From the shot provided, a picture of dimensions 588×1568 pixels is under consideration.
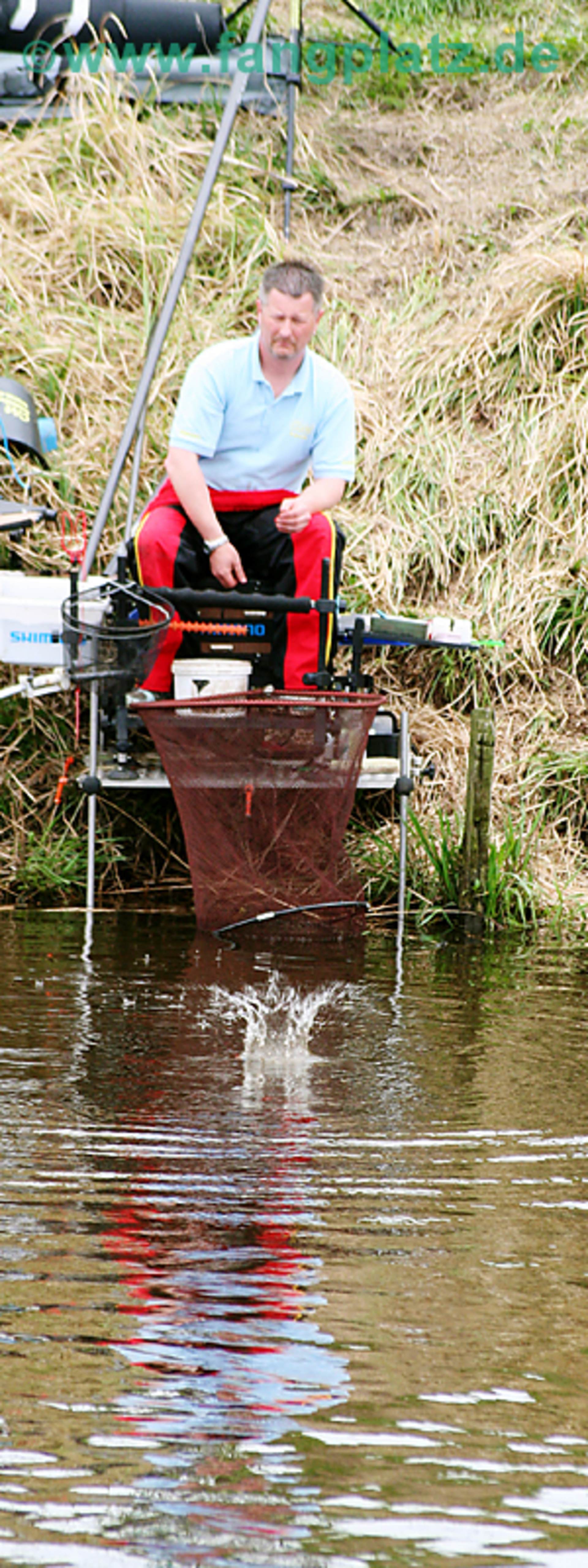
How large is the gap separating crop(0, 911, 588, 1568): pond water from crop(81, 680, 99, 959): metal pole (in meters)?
1.49

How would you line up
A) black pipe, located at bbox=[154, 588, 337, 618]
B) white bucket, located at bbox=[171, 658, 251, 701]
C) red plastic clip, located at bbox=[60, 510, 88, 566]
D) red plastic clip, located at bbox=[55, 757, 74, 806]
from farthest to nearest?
red plastic clip, located at bbox=[60, 510, 88, 566], red plastic clip, located at bbox=[55, 757, 74, 806], white bucket, located at bbox=[171, 658, 251, 701], black pipe, located at bbox=[154, 588, 337, 618]

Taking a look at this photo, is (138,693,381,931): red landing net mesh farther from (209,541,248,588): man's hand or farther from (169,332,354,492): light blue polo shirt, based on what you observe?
(169,332,354,492): light blue polo shirt

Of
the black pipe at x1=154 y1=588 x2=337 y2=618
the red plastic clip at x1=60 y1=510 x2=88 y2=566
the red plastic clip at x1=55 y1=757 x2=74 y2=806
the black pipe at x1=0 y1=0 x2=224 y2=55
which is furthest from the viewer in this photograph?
the black pipe at x1=0 y1=0 x2=224 y2=55

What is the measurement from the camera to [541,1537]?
62.2 inches

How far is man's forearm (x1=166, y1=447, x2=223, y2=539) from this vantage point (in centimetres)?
538

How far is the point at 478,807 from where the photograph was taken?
18.5 ft

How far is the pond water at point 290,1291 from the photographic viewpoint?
160cm

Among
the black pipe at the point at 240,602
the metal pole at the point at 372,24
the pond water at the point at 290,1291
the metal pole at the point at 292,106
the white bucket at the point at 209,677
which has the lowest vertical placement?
the pond water at the point at 290,1291

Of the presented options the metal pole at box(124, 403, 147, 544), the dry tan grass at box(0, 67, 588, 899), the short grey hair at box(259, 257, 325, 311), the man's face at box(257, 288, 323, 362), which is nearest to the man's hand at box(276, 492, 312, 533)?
the man's face at box(257, 288, 323, 362)

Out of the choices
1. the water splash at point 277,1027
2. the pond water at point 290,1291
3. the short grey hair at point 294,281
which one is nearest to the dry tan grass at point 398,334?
the short grey hair at point 294,281

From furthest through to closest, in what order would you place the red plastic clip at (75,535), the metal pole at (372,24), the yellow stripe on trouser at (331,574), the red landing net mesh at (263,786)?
the metal pole at (372,24) < the red plastic clip at (75,535) < the yellow stripe on trouser at (331,574) < the red landing net mesh at (263,786)

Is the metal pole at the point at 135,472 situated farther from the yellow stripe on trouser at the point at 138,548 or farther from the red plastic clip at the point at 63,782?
the red plastic clip at the point at 63,782

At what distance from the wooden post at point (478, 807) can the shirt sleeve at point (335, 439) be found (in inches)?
39.6

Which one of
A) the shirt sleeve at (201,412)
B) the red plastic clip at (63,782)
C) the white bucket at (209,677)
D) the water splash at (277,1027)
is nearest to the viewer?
the water splash at (277,1027)
